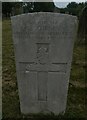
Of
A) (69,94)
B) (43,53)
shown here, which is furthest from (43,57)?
(69,94)

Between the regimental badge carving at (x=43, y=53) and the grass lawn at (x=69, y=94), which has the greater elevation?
the regimental badge carving at (x=43, y=53)

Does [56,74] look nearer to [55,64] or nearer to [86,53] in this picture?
[55,64]

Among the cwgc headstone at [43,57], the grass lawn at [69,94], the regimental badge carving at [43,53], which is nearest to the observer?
the cwgc headstone at [43,57]

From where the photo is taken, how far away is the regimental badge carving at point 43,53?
429 centimetres

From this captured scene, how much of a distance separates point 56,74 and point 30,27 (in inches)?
32.1

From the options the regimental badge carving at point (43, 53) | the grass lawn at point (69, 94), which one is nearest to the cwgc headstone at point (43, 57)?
the regimental badge carving at point (43, 53)

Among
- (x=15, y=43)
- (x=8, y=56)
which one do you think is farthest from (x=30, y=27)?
(x=8, y=56)

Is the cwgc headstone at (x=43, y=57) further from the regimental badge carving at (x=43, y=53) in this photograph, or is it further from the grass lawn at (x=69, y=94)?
the grass lawn at (x=69, y=94)

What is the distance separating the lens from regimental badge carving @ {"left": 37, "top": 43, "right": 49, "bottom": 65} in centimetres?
429

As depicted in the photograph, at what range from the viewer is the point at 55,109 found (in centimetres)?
468

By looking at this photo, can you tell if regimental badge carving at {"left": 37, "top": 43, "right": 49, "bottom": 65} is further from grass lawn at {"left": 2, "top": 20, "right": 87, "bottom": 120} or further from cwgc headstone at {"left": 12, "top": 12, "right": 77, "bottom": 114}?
grass lawn at {"left": 2, "top": 20, "right": 87, "bottom": 120}

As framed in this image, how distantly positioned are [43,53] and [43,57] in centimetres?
6

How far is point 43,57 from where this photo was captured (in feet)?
14.3

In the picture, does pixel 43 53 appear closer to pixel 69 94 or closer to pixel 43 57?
pixel 43 57
